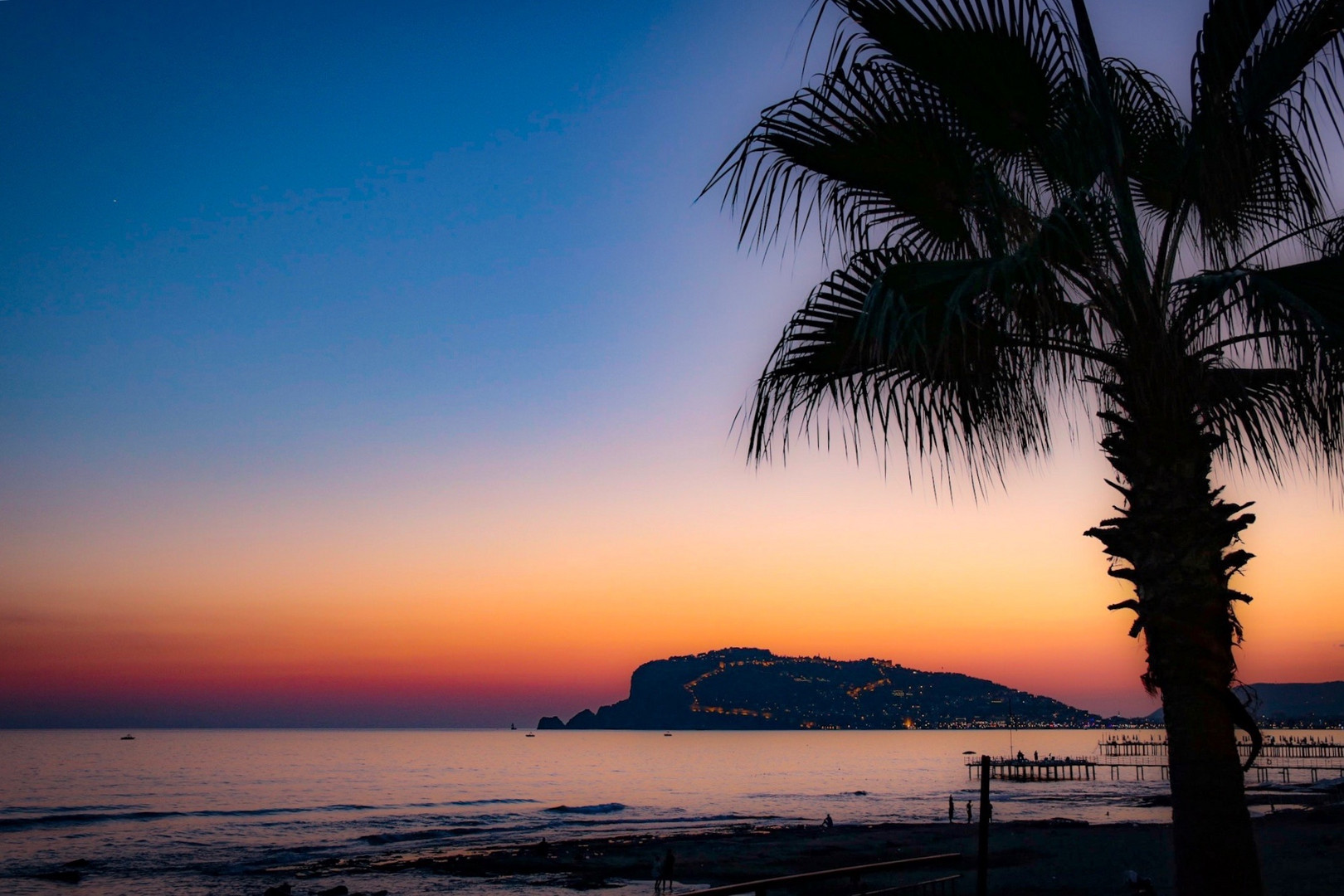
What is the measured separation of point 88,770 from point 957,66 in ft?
Answer: 377

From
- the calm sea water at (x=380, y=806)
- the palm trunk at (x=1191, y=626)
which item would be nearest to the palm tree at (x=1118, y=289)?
the palm trunk at (x=1191, y=626)

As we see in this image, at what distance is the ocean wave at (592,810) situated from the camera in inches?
2253

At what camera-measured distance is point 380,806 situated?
60.7 metres

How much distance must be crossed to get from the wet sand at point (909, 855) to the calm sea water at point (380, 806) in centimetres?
334

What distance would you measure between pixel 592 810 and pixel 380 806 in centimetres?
1446

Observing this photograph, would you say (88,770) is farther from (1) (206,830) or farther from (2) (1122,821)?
(2) (1122,821)

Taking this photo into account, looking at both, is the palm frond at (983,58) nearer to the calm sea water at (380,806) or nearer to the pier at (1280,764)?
the calm sea water at (380,806)

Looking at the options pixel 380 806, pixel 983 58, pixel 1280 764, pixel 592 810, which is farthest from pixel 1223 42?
pixel 1280 764

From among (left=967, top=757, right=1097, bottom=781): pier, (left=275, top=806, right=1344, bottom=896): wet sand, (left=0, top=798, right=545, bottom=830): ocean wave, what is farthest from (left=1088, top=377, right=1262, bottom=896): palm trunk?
(left=967, top=757, right=1097, bottom=781): pier

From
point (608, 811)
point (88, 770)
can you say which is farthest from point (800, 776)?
point (88, 770)

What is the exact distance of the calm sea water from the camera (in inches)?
1411

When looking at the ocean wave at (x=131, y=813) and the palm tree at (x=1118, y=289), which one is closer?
the palm tree at (x=1118, y=289)

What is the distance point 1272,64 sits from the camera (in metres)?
4.55

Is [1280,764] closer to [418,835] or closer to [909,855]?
[909,855]
